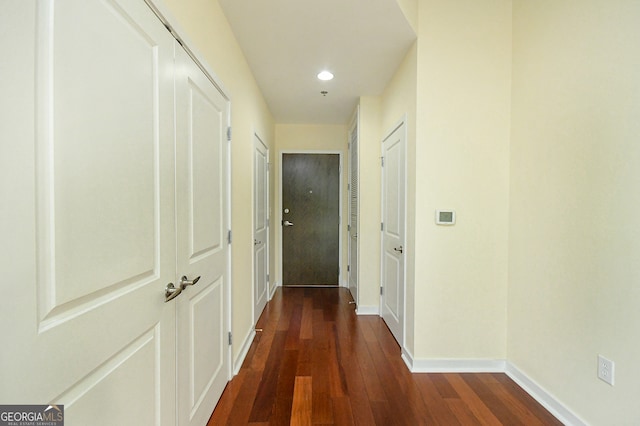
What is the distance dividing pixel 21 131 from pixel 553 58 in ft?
8.09

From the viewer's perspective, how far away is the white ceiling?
1.90 metres

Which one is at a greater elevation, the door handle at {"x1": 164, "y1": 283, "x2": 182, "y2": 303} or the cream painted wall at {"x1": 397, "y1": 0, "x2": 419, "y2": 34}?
the cream painted wall at {"x1": 397, "y1": 0, "x2": 419, "y2": 34}

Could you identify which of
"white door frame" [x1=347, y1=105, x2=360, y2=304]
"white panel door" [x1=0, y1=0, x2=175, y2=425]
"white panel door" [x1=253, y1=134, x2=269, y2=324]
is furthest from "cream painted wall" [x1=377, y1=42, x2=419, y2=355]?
"white panel door" [x1=0, y1=0, x2=175, y2=425]

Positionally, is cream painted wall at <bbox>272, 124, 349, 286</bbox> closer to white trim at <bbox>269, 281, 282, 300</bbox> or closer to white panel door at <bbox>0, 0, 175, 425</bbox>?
white trim at <bbox>269, 281, 282, 300</bbox>

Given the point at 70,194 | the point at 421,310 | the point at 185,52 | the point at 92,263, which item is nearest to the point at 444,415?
the point at 421,310

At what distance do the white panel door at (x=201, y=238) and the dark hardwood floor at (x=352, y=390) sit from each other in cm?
27

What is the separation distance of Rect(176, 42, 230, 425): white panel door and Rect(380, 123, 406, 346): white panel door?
1.46 m

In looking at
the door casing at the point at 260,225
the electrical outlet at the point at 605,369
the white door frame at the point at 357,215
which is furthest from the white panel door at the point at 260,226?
the electrical outlet at the point at 605,369

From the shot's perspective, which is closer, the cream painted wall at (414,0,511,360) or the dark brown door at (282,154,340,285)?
the cream painted wall at (414,0,511,360)

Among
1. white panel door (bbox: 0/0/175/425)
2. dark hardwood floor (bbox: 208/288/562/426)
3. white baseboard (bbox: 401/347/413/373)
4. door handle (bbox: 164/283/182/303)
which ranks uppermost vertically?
white panel door (bbox: 0/0/175/425)

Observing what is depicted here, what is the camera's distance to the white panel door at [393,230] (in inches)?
99.3

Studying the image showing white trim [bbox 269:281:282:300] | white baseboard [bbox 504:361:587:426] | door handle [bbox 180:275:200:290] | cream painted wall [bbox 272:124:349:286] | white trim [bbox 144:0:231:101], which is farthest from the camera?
cream painted wall [bbox 272:124:349:286]

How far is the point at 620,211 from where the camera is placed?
1366 mm

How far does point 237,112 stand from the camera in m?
2.28
